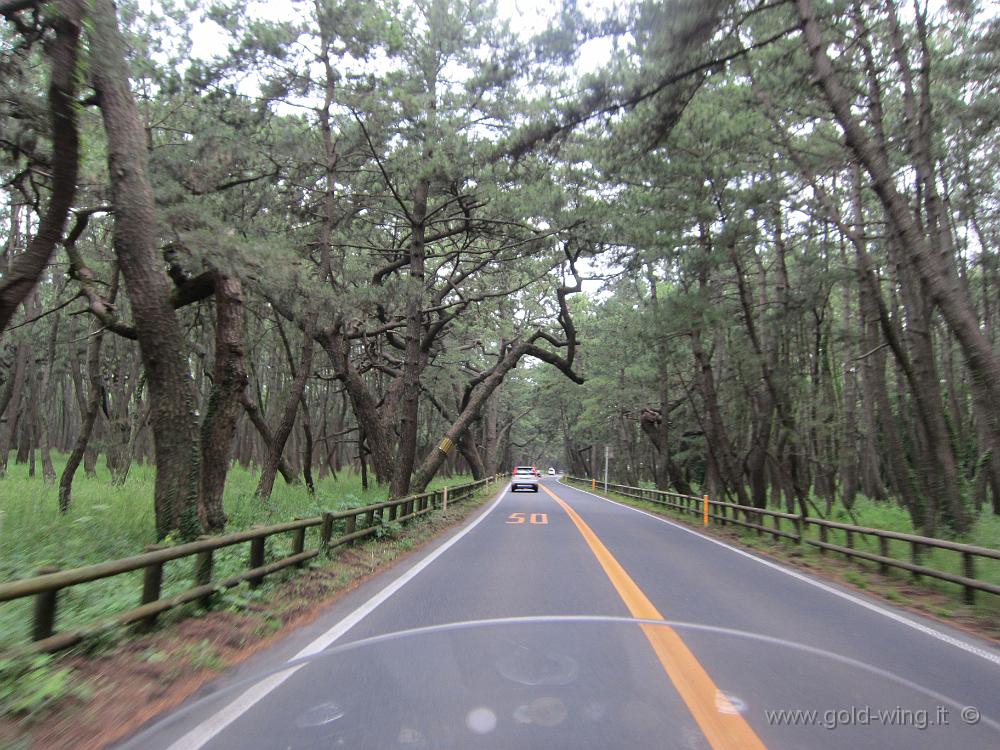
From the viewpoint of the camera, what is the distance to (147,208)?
338 inches

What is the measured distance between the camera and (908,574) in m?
9.22

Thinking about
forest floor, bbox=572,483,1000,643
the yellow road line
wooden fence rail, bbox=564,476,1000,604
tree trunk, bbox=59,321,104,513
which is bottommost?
forest floor, bbox=572,483,1000,643

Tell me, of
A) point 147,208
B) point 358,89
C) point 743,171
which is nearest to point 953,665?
point 147,208

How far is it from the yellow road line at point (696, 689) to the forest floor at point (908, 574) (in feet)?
10.9

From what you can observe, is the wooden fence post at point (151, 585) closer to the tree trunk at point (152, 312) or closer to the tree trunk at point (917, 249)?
the tree trunk at point (152, 312)

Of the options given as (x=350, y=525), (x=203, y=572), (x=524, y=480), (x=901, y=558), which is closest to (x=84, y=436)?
(x=350, y=525)

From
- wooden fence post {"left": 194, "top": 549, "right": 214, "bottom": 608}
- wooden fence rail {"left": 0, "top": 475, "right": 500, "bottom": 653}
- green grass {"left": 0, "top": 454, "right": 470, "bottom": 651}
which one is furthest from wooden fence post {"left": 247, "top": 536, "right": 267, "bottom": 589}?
wooden fence post {"left": 194, "top": 549, "right": 214, "bottom": 608}

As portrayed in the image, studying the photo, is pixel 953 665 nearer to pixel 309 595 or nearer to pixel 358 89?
pixel 309 595

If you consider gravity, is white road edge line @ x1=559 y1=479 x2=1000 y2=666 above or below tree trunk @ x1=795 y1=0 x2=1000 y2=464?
below

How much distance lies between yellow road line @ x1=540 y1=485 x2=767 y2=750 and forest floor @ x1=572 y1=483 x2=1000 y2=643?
3.32 m

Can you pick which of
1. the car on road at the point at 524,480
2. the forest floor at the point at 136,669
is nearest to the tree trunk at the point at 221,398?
the forest floor at the point at 136,669

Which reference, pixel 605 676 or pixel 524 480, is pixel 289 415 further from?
pixel 524 480

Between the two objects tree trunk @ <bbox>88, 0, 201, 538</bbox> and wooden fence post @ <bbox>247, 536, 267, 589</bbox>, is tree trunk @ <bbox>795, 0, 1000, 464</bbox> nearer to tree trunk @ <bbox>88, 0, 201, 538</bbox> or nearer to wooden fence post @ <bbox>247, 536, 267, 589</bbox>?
wooden fence post @ <bbox>247, 536, 267, 589</bbox>

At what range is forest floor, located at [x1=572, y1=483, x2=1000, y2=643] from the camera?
6.96 meters
